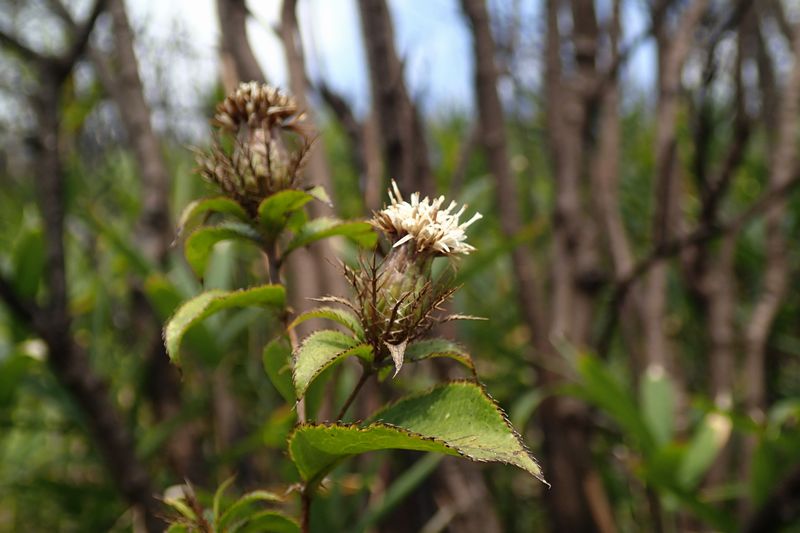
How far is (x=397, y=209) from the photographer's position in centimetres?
43

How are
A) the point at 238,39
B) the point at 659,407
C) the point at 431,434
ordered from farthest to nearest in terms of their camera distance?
the point at 659,407 → the point at 238,39 → the point at 431,434

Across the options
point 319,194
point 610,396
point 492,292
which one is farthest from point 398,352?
point 492,292

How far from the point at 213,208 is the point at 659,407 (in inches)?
37.0

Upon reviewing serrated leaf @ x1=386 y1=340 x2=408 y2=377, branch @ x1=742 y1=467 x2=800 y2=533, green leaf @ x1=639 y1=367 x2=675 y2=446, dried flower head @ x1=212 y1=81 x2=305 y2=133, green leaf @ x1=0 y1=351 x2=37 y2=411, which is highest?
dried flower head @ x1=212 y1=81 x2=305 y2=133

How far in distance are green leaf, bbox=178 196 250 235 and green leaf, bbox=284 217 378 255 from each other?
0.12ft

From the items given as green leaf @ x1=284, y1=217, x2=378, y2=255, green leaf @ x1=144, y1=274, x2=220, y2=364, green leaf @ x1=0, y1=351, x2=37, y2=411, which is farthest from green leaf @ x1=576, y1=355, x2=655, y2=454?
green leaf @ x1=0, y1=351, x2=37, y2=411

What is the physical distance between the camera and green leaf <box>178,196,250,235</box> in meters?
0.46

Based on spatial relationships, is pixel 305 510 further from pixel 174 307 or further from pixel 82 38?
pixel 82 38

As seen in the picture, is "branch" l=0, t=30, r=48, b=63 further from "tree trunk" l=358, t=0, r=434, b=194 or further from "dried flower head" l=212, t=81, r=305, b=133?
"dried flower head" l=212, t=81, r=305, b=133

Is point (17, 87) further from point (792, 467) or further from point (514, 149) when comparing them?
point (792, 467)

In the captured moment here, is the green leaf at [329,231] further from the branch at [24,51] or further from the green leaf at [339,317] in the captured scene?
the branch at [24,51]

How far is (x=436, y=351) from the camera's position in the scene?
41 cm

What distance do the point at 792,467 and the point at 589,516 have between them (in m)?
0.32

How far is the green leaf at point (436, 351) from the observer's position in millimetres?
407
